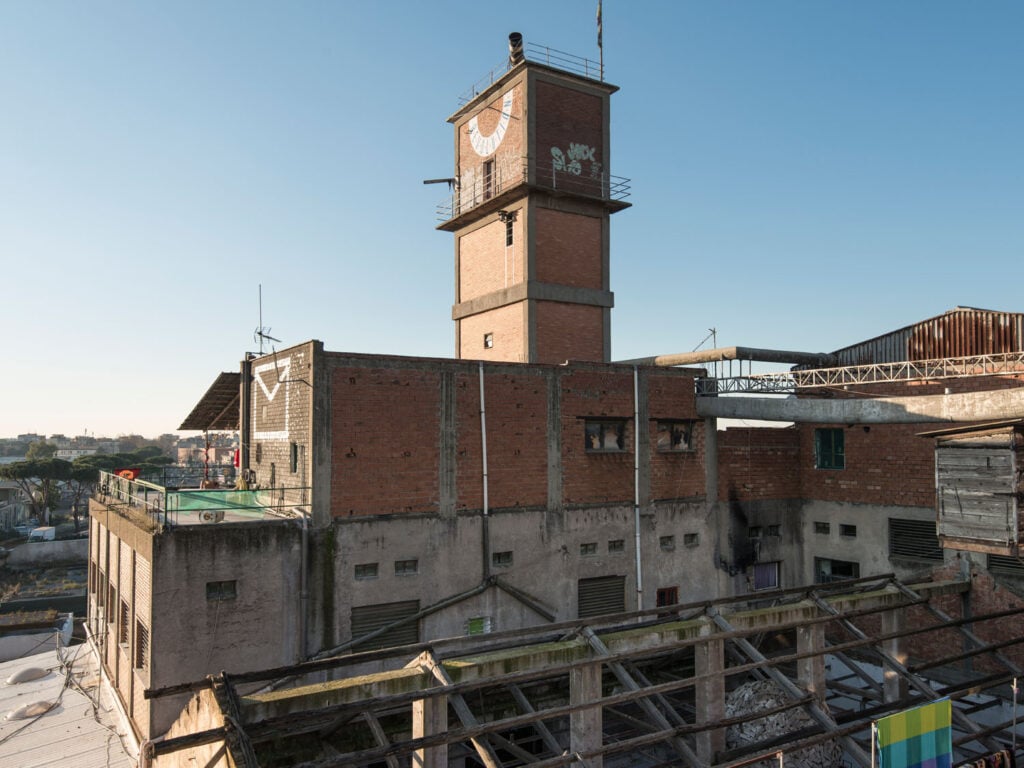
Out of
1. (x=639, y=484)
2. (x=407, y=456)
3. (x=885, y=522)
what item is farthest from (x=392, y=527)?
(x=885, y=522)

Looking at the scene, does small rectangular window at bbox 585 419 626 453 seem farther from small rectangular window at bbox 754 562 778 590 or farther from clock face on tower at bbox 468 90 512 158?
clock face on tower at bbox 468 90 512 158

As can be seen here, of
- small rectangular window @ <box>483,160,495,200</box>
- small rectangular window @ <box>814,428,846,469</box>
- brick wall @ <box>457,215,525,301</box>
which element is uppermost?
small rectangular window @ <box>483,160,495,200</box>

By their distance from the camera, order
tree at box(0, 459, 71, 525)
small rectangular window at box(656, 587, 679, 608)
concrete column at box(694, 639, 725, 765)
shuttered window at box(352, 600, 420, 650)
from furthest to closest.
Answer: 1. tree at box(0, 459, 71, 525)
2. small rectangular window at box(656, 587, 679, 608)
3. shuttered window at box(352, 600, 420, 650)
4. concrete column at box(694, 639, 725, 765)

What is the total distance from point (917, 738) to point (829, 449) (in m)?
12.7

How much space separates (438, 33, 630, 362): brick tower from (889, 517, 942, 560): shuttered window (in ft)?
36.4

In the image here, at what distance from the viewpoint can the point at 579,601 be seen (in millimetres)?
19453

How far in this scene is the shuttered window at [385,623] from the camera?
1647cm

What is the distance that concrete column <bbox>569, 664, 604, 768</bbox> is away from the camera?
12203 mm

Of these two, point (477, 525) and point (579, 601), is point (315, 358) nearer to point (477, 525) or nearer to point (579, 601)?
point (477, 525)

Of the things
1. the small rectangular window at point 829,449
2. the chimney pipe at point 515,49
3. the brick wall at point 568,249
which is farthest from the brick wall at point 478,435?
the chimney pipe at point 515,49

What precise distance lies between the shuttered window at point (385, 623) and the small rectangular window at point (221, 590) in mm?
2754

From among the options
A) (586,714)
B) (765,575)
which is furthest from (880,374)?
(586,714)

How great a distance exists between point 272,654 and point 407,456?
17.7 feet

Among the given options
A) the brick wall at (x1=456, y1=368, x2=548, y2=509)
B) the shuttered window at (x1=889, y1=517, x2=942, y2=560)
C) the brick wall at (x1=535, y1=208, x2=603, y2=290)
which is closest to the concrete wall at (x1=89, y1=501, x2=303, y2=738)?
the brick wall at (x1=456, y1=368, x2=548, y2=509)
